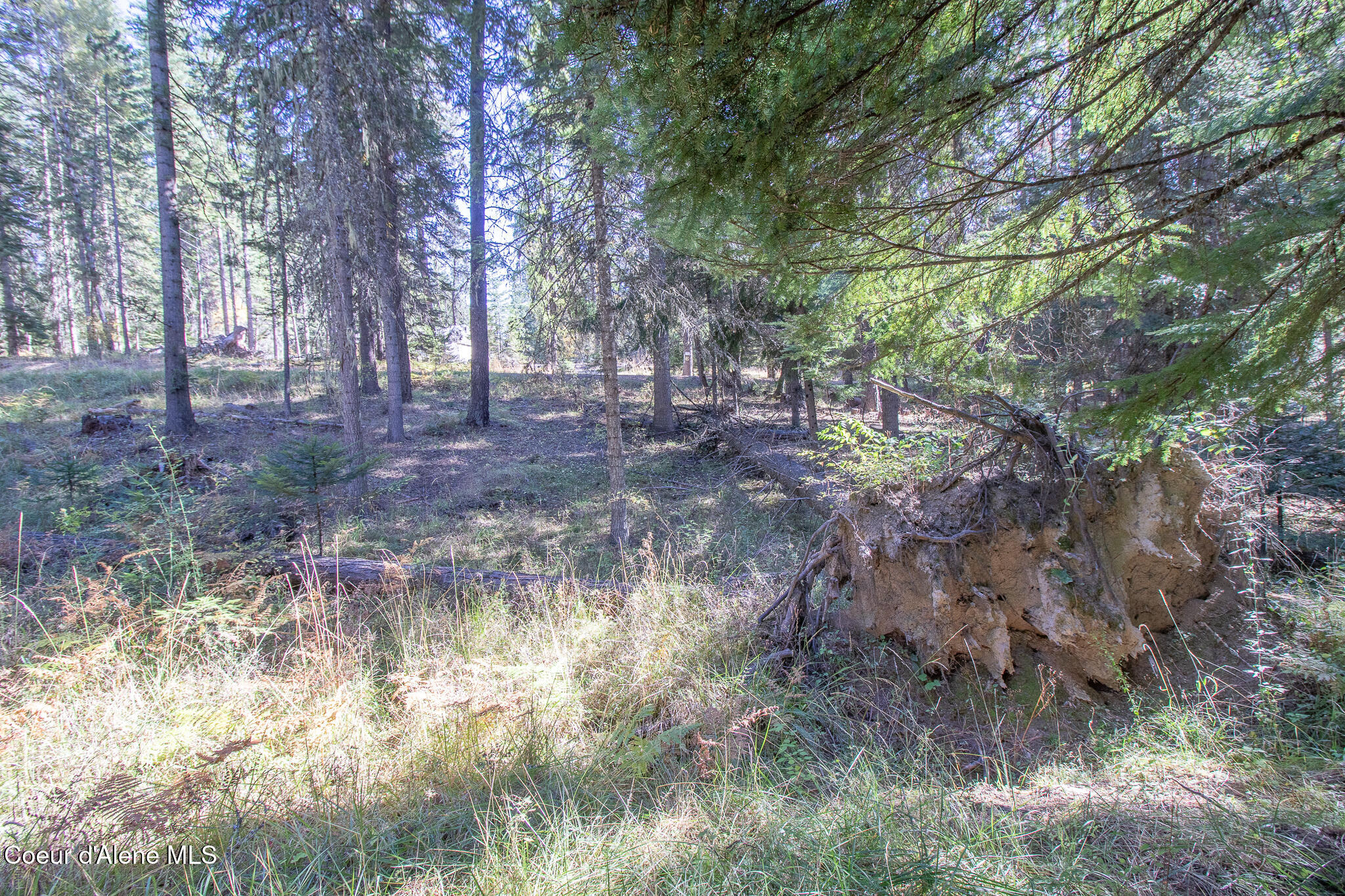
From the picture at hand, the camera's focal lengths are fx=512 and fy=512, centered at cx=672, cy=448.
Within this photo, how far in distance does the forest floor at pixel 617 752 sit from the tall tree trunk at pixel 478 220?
19.9 feet

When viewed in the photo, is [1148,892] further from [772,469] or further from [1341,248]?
[772,469]

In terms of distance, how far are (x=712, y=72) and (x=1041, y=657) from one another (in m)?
4.00

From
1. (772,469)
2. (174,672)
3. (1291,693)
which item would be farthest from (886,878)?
(772,469)

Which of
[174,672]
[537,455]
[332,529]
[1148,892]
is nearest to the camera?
[1148,892]

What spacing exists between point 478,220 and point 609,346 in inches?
394

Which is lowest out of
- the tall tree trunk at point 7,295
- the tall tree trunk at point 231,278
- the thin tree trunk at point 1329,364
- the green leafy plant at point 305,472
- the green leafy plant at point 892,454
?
the green leafy plant at point 305,472

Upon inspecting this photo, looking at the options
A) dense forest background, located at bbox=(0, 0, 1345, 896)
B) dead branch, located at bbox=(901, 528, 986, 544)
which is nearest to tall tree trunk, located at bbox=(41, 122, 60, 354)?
dense forest background, located at bbox=(0, 0, 1345, 896)

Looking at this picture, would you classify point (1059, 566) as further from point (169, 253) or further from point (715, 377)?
point (169, 253)

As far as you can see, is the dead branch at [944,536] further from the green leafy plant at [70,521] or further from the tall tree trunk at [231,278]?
the tall tree trunk at [231,278]

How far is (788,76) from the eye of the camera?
2309 mm

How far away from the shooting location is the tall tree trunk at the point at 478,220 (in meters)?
9.52

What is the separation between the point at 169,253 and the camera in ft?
39.8

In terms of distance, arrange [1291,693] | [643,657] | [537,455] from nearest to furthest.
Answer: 1. [1291,693]
2. [643,657]
3. [537,455]

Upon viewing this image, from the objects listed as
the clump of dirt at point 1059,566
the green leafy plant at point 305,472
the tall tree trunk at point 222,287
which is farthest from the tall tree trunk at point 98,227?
the clump of dirt at point 1059,566
